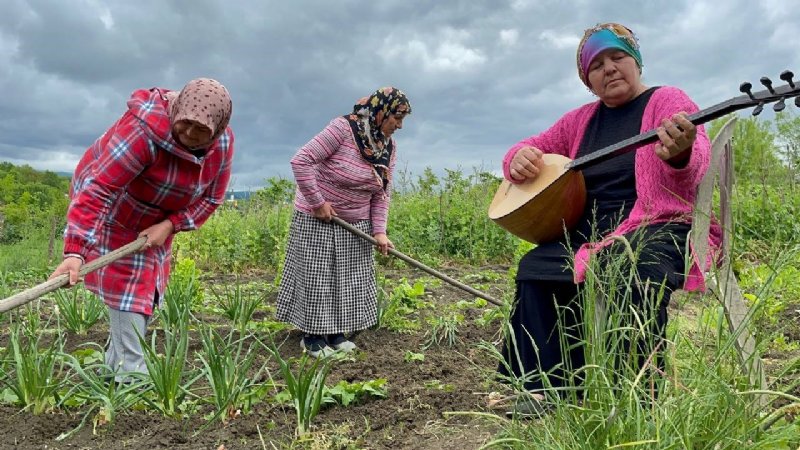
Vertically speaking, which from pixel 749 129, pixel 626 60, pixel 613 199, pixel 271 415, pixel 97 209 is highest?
pixel 749 129

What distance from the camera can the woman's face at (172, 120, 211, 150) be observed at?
277 cm

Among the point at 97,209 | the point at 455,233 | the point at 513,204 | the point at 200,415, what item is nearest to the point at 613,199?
the point at 513,204

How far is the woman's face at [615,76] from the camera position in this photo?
292 cm

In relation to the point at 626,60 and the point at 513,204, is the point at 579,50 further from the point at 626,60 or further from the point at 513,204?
the point at 513,204

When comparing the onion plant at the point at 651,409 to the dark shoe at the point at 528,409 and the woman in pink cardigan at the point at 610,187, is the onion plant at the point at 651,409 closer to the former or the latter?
the dark shoe at the point at 528,409

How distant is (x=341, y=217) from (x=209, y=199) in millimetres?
1016

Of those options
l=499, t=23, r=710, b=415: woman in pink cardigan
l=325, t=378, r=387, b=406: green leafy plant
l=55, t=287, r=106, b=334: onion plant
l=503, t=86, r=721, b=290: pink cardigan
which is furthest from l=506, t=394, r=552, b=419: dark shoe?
l=55, t=287, r=106, b=334: onion plant

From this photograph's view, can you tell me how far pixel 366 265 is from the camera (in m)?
4.31

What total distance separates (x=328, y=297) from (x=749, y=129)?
2837 centimetres

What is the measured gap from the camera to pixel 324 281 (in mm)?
4152

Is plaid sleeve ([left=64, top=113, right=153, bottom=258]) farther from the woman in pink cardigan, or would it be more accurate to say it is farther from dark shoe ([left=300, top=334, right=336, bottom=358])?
the woman in pink cardigan

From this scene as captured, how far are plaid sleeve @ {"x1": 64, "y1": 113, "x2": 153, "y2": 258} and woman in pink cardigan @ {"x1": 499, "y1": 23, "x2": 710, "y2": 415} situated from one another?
64.4 inches

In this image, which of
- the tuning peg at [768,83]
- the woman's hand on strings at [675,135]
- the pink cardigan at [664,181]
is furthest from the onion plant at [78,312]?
the tuning peg at [768,83]

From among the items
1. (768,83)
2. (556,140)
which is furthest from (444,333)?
(768,83)
